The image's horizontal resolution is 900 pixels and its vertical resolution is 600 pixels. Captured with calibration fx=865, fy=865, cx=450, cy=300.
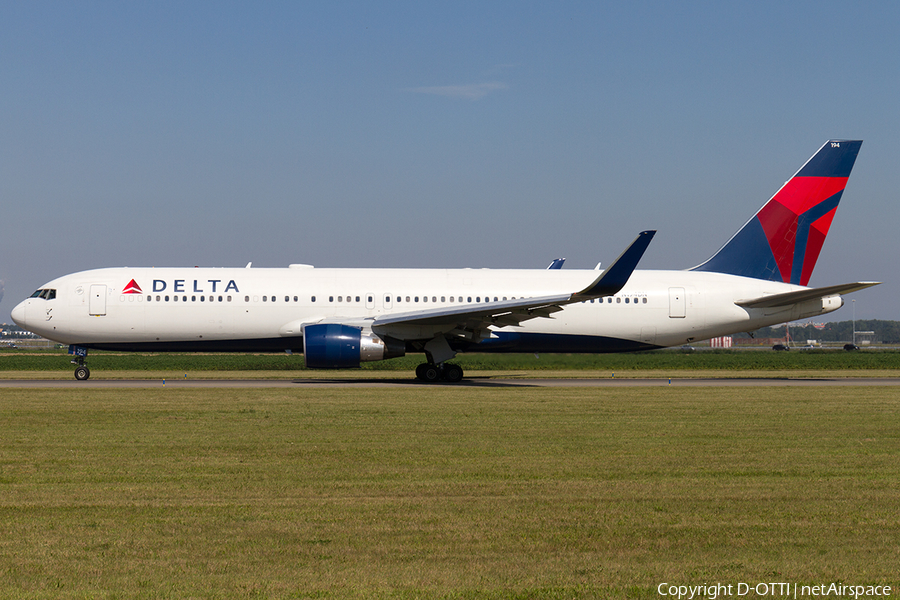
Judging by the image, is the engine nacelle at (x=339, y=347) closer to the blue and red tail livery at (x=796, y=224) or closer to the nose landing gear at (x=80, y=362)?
the nose landing gear at (x=80, y=362)

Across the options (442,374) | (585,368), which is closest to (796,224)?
(585,368)

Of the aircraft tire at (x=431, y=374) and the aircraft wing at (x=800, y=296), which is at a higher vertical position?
the aircraft wing at (x=800, y=296)

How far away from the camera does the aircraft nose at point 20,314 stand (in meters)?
30.0

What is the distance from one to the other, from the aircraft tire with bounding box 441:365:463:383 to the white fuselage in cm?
97

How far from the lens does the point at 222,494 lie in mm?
9156

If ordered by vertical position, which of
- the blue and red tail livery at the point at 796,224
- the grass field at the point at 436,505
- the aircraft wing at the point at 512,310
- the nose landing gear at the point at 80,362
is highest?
the blue and red tail livery at the point at 796,224

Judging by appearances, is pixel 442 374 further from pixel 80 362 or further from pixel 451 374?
pixel 80 362

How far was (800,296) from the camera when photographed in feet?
99.0

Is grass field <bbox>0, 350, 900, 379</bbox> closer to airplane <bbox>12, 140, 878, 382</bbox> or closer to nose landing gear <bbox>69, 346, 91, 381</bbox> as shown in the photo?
airplane <bbox>12, 140, 878, 382</bbox>

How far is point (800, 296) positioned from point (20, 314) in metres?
27.2

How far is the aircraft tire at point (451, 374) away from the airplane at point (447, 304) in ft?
0.12

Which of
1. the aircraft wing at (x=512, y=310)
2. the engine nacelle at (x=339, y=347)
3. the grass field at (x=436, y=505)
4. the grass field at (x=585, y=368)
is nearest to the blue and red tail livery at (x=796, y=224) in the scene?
the grass field at (x=585, y=368)

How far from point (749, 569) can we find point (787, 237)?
28.3m

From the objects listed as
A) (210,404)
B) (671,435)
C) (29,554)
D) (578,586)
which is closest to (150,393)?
(210,404)
